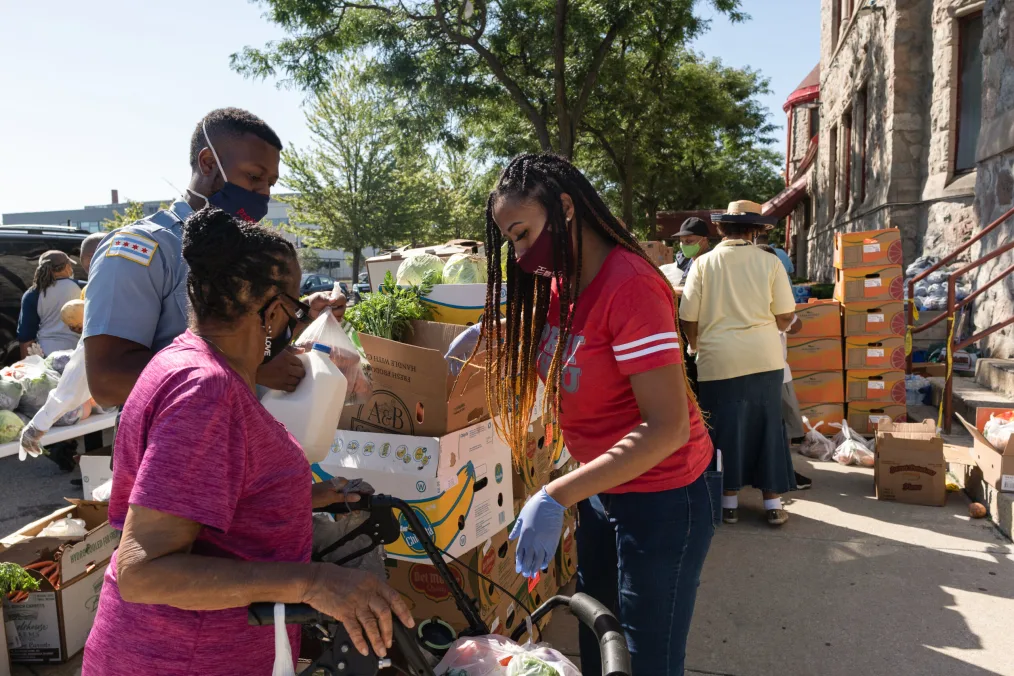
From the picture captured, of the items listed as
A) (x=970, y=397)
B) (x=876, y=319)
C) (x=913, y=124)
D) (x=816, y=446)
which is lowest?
(x=816, y=446)

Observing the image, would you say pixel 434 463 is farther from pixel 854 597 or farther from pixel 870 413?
pixel 870 413

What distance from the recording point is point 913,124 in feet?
35.7

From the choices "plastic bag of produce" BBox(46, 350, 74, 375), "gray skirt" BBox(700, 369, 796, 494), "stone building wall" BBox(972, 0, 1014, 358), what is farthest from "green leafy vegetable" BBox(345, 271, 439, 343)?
"stone building wall" BBox(972, 0, 1014, 358)

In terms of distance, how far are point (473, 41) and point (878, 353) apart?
352 inches

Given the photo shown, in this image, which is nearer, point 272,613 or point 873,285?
point 272,613

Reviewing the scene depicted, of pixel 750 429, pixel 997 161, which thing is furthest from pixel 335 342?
pixel 997 161

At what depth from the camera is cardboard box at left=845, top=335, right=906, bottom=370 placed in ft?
22.4

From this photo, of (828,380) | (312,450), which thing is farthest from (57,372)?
(828,380)

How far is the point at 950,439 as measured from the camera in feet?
20.4

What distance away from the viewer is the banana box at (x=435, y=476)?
8.00ft

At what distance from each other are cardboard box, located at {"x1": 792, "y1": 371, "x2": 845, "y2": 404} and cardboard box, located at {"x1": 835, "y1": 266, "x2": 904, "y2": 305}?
29.6 inches

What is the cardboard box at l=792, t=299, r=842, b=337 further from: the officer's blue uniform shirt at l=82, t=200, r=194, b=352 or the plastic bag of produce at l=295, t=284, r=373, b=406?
the officer's blue uniform shirt at l=82, t=200, r=194, b=352

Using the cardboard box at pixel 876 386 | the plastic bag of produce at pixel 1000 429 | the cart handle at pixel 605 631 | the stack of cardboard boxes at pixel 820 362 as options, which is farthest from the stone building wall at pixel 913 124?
the cart handle at pixel 605 631

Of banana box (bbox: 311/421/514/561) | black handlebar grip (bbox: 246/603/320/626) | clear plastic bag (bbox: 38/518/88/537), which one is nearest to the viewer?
black handlebar grip (bbox: 246/603/320/626)
